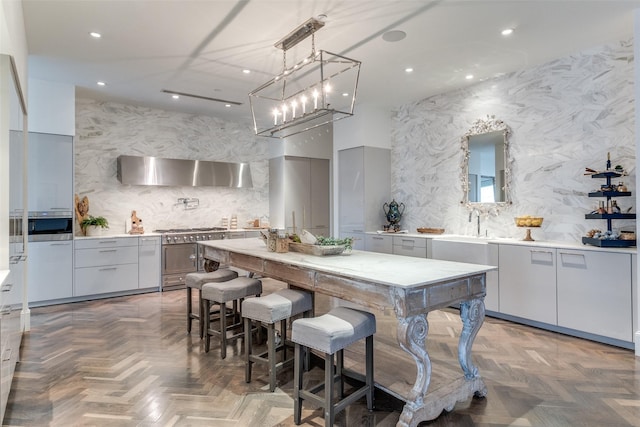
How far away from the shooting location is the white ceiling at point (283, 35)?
316cm

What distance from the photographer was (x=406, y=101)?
596cm

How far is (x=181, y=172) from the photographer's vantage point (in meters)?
6.38

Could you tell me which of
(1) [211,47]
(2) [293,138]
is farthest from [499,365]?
(2) [293,138]

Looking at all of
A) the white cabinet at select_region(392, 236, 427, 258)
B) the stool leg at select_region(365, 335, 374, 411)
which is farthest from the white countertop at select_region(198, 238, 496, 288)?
the white cabinet at select_region(392, 236, 427, 258)

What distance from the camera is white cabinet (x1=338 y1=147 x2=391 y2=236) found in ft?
20.2

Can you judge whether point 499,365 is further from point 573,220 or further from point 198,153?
point 198,153

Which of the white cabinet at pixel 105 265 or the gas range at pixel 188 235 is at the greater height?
the gas range at pixel 188 235

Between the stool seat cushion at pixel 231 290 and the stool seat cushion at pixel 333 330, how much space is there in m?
1.22

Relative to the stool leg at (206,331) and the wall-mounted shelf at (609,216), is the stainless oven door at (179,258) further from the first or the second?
the wall-mounted shelf at (609,216)

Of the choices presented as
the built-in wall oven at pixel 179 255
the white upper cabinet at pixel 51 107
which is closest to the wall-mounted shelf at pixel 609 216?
the built-in wall oven at pixel 179 255

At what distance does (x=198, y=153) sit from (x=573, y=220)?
19.3ft

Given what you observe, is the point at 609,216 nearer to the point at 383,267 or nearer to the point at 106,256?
the point at 383,267

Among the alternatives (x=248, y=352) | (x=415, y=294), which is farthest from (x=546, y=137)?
(x=248, y=352)

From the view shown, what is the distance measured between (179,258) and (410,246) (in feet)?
11.9
